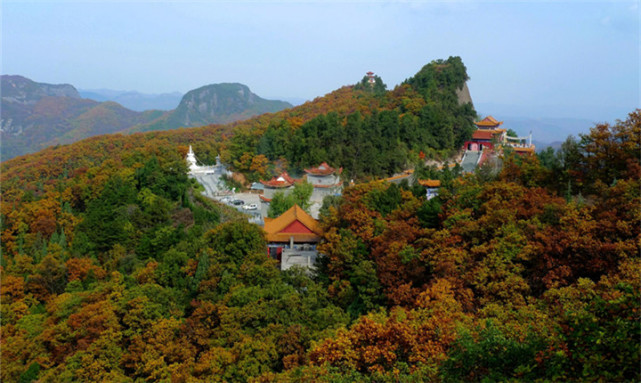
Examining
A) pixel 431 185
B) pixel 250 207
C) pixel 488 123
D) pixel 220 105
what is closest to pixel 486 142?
pixel 488 123

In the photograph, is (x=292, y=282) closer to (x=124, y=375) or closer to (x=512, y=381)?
(x=124, y=375)

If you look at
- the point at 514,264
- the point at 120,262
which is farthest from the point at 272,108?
the point at 514,264

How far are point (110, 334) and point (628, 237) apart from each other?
10681 mm

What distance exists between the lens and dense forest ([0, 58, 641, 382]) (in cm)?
593

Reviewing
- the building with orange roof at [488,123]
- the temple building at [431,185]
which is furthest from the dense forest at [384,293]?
the building with orange roof at [488,123]

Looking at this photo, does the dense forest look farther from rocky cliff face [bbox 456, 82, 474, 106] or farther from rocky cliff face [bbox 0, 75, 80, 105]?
rocky cliff face [bbox 0, 75, 80, 105]

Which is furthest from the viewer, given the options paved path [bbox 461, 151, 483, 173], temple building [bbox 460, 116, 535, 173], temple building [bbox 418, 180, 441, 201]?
temple building [bbox 460, 116, 535, 173]

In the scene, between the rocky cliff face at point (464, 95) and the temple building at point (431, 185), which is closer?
the temple building at point (431, 185)

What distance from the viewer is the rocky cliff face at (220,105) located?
12306 cm

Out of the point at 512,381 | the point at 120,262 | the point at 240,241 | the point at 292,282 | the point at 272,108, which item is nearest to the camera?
the point at 512,381

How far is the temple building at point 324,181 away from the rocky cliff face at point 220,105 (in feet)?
325

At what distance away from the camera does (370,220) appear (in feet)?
45.8

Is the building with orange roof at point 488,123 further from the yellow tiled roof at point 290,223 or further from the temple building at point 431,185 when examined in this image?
the yellow tiled roof at point 290,223

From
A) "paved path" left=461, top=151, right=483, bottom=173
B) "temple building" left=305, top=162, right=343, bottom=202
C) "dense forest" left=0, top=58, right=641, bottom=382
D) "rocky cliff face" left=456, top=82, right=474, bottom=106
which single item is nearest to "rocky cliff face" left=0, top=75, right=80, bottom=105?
"rocky cliff face" left=456, top=82, right=474, bottom=106
